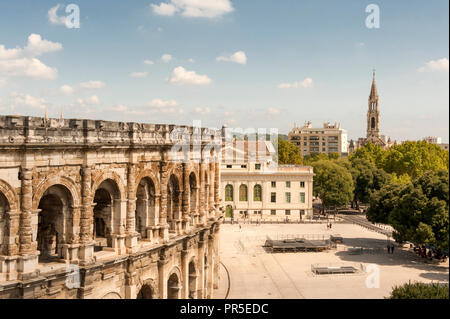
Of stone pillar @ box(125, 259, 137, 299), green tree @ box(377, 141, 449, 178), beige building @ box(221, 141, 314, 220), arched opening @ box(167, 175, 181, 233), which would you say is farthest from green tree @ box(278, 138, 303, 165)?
stone pillar @ box(125, 259, 137, 299)

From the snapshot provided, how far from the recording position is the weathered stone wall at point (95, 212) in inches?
637

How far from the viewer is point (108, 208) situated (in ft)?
70.3

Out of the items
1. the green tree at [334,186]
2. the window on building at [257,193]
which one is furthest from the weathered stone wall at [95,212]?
the green tree at [334,186]

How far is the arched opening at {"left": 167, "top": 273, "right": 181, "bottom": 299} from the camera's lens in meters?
25.6

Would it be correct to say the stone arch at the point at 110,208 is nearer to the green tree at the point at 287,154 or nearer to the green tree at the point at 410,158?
the green tree at the point at 410,158

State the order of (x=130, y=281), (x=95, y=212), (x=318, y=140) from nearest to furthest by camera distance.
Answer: (x=130, y=281) < (x=95, y=212) < (x=318, y=140)

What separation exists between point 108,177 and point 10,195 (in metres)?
4.93

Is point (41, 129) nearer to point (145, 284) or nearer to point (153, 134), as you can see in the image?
point (153, 134)

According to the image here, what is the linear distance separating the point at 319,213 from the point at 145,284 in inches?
1973

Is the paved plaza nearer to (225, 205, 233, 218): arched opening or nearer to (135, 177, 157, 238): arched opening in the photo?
(225, 205, 233, 218): arched opening

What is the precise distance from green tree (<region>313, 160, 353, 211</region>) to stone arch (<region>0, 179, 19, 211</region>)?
53.4 metres

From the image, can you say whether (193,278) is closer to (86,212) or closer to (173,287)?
(173,287)

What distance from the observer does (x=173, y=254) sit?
24719 mm

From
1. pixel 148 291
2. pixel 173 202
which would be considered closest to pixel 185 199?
pixel 173 202
